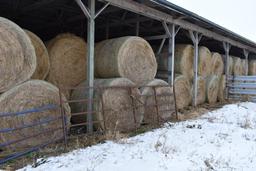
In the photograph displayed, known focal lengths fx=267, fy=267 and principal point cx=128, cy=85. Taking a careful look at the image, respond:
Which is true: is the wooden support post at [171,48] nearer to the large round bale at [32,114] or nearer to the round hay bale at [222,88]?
the large round bale at [32,114]

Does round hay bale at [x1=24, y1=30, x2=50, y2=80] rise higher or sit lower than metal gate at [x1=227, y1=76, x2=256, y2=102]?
higher

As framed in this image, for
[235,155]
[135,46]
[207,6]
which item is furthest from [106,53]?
[207,6]

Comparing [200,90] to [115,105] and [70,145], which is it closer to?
[115,105]

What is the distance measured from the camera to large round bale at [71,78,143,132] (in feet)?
16.8

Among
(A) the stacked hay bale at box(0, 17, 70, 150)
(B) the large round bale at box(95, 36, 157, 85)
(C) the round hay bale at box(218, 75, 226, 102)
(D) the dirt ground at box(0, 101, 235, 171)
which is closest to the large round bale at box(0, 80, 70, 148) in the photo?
(A) the stacked hay bale at box(0, 17, 70, 150)

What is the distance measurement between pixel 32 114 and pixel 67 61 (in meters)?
1.84

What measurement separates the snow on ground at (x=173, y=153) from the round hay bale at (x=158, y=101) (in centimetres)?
69

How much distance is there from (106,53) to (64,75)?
105 centimetres

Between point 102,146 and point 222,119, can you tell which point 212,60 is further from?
point 102,146

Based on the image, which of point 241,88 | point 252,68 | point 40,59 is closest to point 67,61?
point 40,59

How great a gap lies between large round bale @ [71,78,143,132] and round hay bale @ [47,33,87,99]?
0.29m

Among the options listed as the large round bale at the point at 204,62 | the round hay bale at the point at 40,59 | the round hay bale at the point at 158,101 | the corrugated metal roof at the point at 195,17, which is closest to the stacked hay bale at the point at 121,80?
the round hay bale at the point at 158,101

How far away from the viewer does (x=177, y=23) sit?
24.6ft

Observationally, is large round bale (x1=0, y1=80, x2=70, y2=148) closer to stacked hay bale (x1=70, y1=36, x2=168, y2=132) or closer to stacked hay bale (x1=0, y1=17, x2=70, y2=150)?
stacked hay bale (x1=0, y1=17, x2=70, y2=150)
